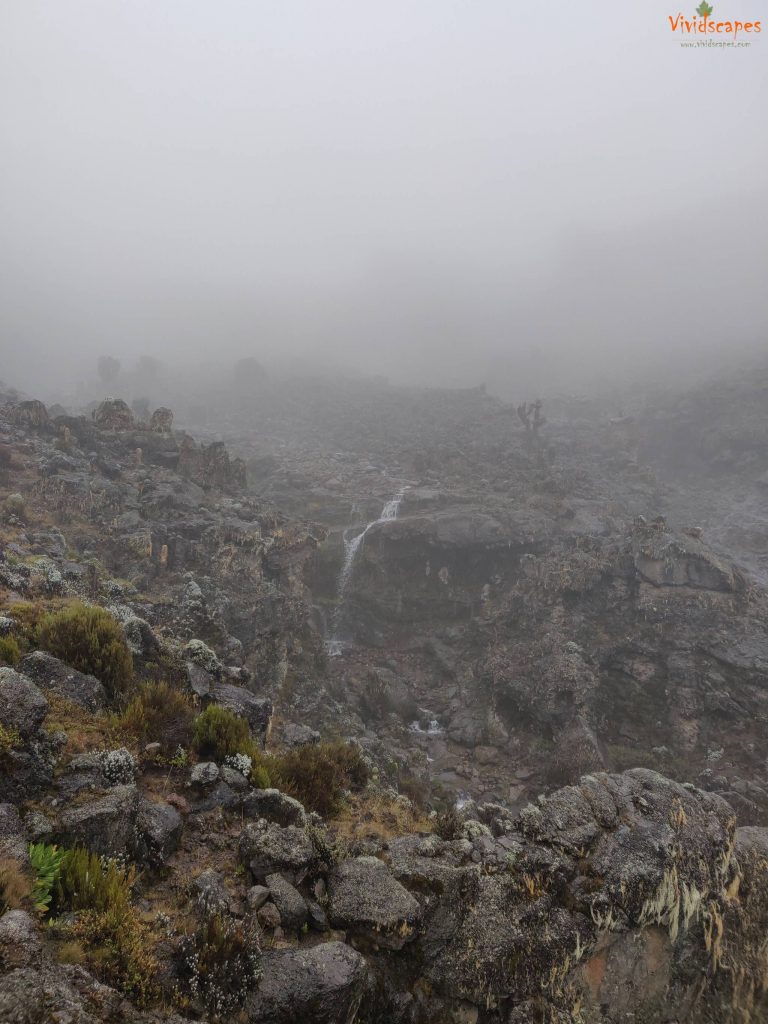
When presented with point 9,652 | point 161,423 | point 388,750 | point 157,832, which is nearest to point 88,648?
point 9,652

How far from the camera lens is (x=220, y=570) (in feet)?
98.2

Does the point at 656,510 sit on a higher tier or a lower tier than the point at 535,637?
higher

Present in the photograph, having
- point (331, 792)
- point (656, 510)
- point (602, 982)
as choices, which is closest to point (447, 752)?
point (331, 792)

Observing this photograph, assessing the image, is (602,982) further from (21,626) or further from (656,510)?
(656,510)

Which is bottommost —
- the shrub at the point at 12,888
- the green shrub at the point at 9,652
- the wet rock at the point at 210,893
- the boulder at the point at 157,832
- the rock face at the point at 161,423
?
the wet rock at the point at 210,893

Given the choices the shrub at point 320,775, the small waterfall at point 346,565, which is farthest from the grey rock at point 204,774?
the small waterfall at point 346,565

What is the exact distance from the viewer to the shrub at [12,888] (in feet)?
13.7

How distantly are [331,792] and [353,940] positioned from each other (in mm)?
3576

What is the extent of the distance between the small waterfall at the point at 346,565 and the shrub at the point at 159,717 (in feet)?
94.2

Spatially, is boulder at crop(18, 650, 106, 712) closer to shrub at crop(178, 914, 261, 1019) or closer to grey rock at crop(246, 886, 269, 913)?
grey rock at crop(246, 886, 269, 913)

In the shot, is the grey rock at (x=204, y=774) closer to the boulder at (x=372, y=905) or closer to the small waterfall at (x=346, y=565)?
the boulder at (x=372, y=905)

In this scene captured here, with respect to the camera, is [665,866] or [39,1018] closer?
[39,1018]

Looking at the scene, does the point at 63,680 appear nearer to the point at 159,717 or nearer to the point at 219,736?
the point at 159,717

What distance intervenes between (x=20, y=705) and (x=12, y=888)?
3.12 meters
